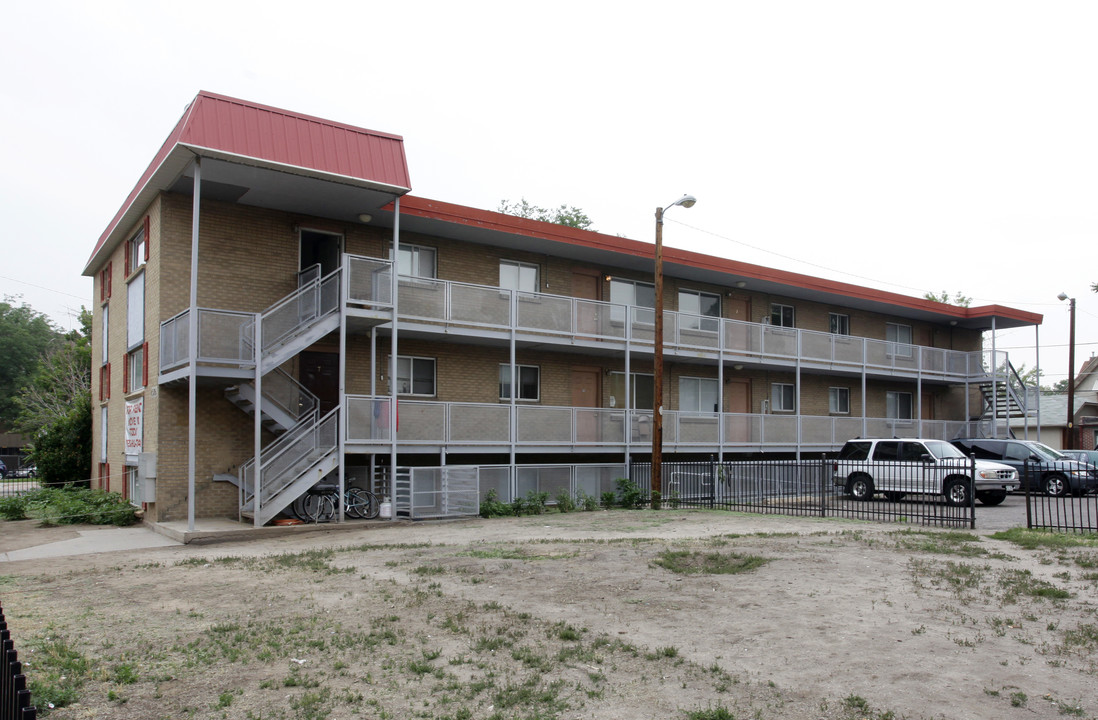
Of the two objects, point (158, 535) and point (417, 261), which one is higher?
point (417, 261)

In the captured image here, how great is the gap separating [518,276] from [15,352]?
64.1 metres

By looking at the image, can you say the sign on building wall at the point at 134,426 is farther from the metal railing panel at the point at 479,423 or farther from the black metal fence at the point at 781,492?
the black metal fence at the point at 781,492

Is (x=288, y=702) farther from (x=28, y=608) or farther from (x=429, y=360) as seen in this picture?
(x=429, y=360)

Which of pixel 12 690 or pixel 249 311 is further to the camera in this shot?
pixel 249 311

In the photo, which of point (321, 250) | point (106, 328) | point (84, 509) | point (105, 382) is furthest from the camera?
point (106, 328)

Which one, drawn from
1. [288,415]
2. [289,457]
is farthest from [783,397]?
[289,457]

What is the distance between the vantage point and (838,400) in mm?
33250

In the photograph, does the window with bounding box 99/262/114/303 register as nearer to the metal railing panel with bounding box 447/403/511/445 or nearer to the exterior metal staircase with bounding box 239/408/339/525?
the exterior metal staircase with bounding box 239/408/339/525

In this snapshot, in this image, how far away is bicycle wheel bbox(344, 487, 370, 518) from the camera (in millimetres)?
18641

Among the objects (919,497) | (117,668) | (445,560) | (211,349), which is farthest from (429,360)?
(117,668)

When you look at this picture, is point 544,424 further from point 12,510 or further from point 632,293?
point 12,510

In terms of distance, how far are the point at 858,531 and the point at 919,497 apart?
808 centimetres

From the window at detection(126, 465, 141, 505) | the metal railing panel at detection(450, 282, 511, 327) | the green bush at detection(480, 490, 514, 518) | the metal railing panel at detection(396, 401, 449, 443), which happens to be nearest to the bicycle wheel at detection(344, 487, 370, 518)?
the metal railing panel at detection(396, 401, 449, 443)

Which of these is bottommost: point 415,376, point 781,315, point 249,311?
point 415,376
